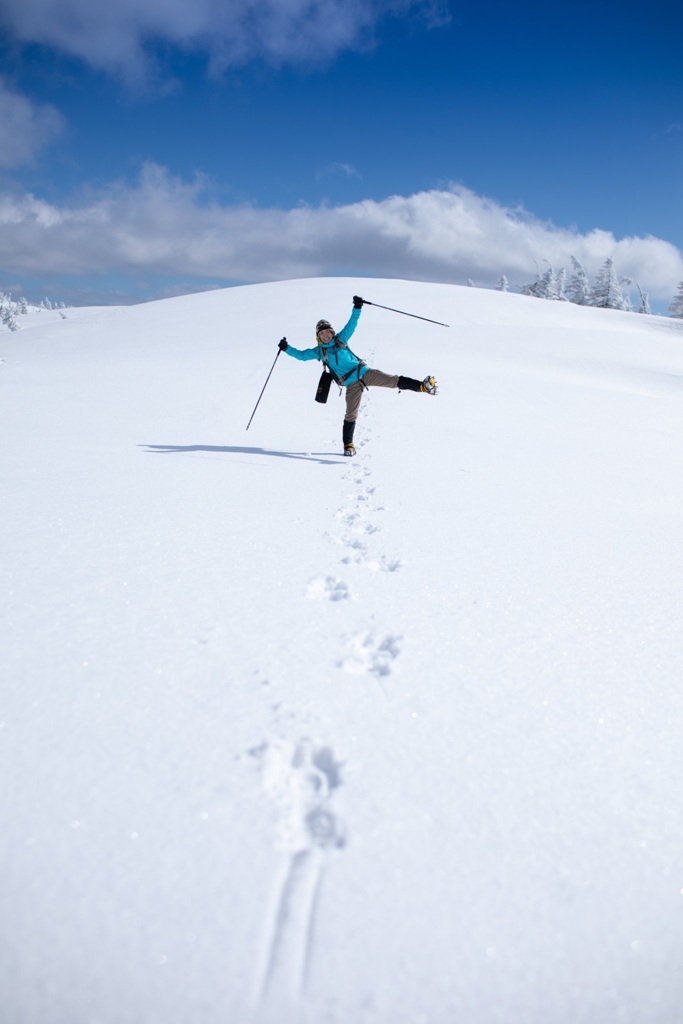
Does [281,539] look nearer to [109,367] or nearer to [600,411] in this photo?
[600,411]

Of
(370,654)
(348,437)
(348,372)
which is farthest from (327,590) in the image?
(348,372)

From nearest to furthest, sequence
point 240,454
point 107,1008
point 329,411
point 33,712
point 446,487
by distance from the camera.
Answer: point 107,1008, point 33,712, point 446,487, point 240,454, point 329,411

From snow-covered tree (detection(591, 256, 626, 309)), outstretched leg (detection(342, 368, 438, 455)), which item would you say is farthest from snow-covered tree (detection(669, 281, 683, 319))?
outstretched leg (detection(342, 368, 438, 455))

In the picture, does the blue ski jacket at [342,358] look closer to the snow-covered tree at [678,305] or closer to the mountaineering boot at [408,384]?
the mountaineering boot at [408,384]

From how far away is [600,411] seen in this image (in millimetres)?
12477

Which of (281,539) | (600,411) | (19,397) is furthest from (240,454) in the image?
Answer: (600,411)

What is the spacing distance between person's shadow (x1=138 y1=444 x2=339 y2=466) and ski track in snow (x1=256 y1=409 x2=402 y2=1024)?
477 cm

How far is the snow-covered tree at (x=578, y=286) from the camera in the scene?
56719mm

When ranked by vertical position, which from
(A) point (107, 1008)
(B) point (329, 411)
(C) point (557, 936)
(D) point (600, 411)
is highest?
(D) point (600, 411)

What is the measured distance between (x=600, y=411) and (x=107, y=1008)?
13412mm

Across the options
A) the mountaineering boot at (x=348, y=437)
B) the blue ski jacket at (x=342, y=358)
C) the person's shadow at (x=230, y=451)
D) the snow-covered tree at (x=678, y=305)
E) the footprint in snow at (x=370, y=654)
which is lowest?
the footprint in snow at (x=370, y=654)

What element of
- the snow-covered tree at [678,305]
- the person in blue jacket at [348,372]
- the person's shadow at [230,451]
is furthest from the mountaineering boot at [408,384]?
the snow-covered tree at [678,305]

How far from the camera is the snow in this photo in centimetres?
153

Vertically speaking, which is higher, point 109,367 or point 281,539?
point 109,367
